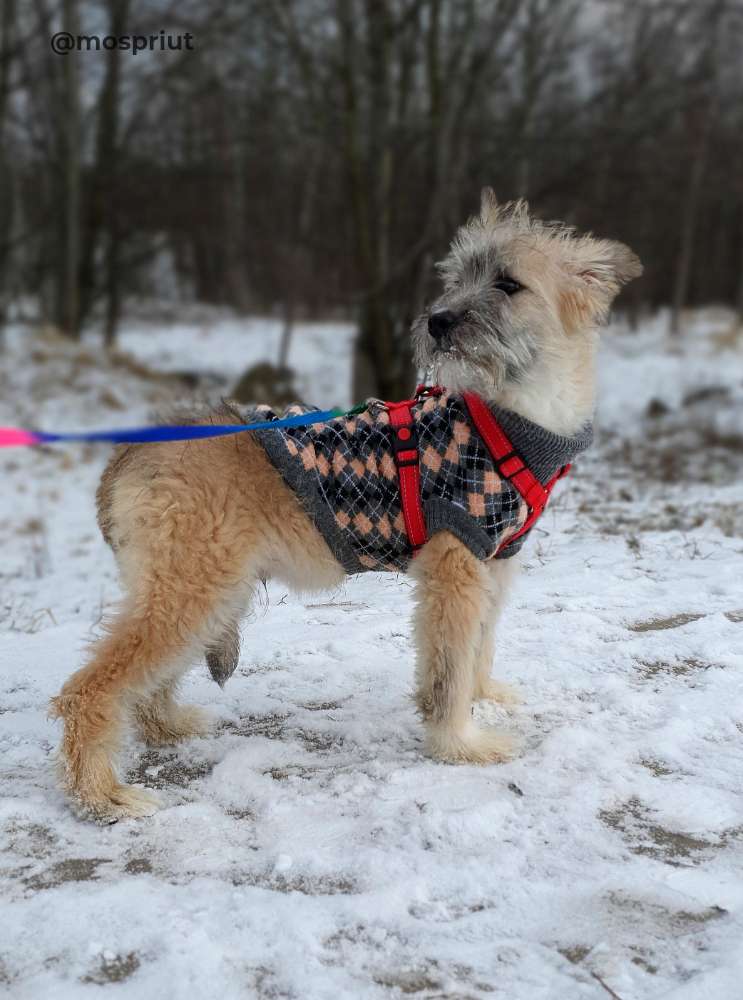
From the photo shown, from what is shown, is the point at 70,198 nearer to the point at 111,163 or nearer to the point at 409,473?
the point at 111,163

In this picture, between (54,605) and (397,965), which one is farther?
(54,605)

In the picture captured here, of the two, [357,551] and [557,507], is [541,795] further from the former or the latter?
[557,507]

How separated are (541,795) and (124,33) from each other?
1991 cm

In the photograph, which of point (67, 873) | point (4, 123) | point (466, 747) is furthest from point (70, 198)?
point (67, 873)

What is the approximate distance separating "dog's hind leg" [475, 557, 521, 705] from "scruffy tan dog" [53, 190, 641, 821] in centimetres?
22

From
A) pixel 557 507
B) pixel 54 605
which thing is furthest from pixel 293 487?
pixel 557 507

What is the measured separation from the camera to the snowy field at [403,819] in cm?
243

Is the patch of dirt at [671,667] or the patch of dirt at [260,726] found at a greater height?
the patch of dirt at [671,667]

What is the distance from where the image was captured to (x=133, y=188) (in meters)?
22.5

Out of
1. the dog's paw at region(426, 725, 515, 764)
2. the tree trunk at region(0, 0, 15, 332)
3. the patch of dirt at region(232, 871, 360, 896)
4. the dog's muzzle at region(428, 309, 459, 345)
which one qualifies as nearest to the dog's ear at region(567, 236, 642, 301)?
the dog's muzzle at region(428, 309, 459, 345)

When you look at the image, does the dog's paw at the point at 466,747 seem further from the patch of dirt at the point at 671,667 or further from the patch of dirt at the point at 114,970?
the patch of dirt at the point at 114,970

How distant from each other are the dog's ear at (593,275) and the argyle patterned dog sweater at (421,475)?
54cm

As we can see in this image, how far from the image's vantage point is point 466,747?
3633mm

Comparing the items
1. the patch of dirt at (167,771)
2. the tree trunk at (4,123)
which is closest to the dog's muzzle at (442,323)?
the patch of dirt at (167,771)
